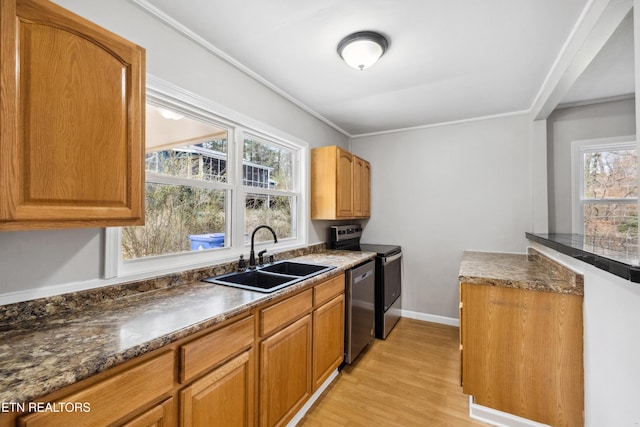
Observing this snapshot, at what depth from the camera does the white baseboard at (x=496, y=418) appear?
5.82ft

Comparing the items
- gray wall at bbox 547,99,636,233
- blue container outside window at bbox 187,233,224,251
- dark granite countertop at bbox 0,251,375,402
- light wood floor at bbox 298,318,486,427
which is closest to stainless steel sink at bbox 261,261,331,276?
blue container outside window at bbox 187,233,224,251

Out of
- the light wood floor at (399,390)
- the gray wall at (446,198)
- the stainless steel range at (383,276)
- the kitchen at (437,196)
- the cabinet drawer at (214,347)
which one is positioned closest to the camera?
the cabinet drawer at (214,347)

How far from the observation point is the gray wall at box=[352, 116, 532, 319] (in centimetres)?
312

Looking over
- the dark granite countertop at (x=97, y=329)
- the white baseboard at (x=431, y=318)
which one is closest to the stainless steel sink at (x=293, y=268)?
the dark granite countertop at (x=97, y=329)

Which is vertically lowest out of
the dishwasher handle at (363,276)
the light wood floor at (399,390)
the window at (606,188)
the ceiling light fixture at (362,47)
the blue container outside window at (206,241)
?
the light wood floor at (399,390)

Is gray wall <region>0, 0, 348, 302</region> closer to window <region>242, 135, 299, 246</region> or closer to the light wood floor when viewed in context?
window <region>242, 135, 299, 246</region>

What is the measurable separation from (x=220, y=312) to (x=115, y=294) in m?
0.60

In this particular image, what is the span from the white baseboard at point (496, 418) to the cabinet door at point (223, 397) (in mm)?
1522

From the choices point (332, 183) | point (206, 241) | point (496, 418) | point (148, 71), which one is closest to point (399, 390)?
point (496, 418)

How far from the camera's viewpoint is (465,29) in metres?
1.70

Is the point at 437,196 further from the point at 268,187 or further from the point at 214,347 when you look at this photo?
the point at 214,347

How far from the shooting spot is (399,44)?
1.85 m

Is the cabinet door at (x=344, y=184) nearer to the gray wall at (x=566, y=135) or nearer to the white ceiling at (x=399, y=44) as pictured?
the white ceiling at (x=399, y=44)

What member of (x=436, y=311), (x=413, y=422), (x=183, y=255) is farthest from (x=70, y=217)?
(x=436, y=311)
